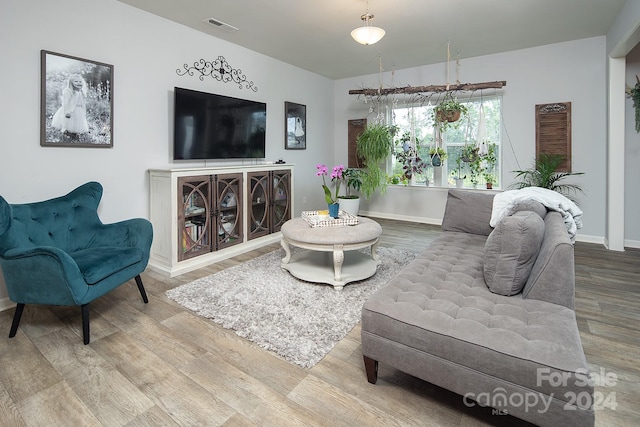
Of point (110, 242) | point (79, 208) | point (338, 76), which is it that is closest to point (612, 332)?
point (110, 242)

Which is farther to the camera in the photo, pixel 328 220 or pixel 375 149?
pixel 375 149

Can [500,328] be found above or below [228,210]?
below

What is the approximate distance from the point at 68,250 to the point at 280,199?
8.49 feet

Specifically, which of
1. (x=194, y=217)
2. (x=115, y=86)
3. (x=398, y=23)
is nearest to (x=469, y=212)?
(x=398, y=23)

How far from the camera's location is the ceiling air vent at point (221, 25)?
369 cm

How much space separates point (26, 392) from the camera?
5.51 feet

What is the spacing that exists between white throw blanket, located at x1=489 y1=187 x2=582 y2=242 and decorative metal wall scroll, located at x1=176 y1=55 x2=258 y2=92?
11.6 feet

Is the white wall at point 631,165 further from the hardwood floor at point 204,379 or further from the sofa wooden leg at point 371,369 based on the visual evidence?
the sofa wooden leg at point 371,369

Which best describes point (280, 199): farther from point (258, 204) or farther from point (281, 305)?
point (281, 305)

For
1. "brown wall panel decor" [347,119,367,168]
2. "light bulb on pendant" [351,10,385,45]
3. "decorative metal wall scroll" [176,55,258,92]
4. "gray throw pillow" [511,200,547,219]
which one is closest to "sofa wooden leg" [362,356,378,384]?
"gray throw pillow" [511,200,547,219]

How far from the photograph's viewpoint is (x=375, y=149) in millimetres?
5406

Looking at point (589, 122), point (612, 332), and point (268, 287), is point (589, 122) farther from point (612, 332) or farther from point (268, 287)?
point (268, 287)

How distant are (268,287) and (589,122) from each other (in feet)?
15.3

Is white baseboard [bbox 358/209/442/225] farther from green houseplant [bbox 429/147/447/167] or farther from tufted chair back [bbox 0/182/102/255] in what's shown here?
tufted chair back [bbox 0/182/102/255]
